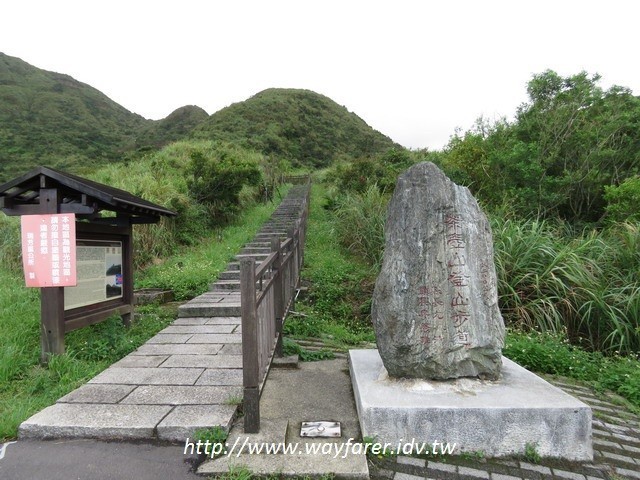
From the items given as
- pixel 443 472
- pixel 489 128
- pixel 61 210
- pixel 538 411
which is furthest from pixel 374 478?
pixel 489 128

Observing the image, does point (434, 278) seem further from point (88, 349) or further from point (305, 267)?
point (305, 267)

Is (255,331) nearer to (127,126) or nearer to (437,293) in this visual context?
(437,293)

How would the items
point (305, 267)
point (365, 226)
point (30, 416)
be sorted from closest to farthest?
1. point (30, 416)
2. point (305, 267)
3. point (365, 226)

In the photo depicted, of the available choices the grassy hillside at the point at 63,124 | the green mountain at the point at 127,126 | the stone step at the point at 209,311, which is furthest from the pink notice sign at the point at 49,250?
the green mountain at the point at 127,126

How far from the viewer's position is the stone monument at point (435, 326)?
2.62m

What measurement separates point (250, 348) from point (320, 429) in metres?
0.81

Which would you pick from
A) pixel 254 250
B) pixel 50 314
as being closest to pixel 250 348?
pixel 50 314

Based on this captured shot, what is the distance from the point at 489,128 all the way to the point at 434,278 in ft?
38.4

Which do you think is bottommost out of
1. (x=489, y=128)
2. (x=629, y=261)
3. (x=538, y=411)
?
(x=538, y=411)

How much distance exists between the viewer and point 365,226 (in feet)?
29.6

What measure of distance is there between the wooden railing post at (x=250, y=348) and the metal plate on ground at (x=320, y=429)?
1.14ft

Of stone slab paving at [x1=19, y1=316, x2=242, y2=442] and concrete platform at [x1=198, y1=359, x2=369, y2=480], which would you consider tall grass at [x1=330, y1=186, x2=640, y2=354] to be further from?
stone slab paving at [x1=19, y1=316, x2=242, y2=442]

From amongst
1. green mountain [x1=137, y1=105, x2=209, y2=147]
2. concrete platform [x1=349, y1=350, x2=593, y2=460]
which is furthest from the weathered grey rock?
green mountain [x1=137, y1=105, x2=209, y2=147]

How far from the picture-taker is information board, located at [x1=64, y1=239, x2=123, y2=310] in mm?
4586
